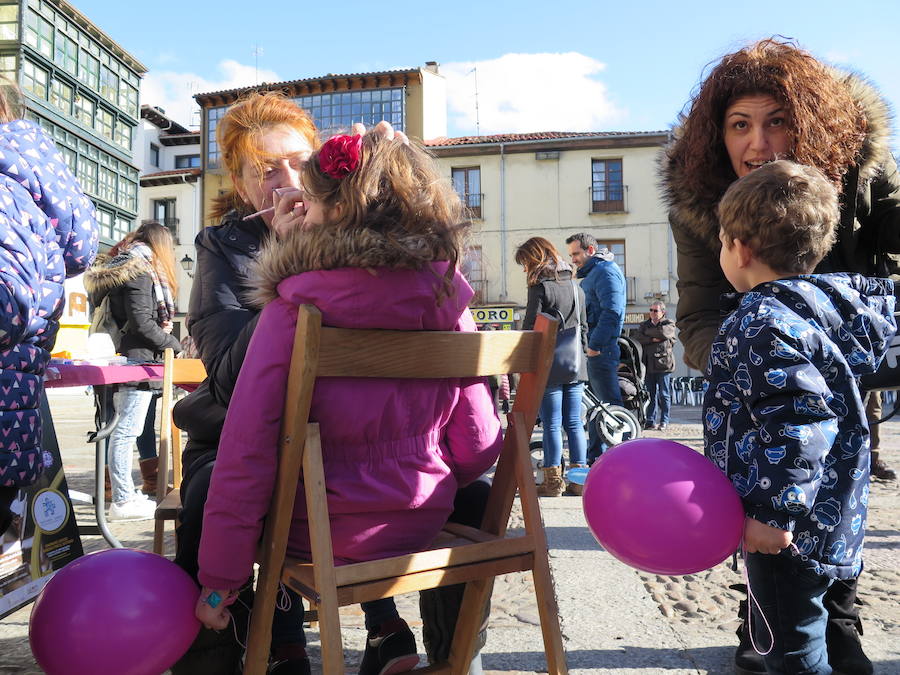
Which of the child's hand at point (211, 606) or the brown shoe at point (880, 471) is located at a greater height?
the child's hand at point (211, 606)

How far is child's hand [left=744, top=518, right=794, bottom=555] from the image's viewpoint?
1473mm

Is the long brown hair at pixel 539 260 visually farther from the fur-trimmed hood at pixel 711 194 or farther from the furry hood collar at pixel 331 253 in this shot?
the furry hood collar at pixel 331 253

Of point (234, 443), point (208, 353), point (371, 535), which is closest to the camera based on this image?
point (234, 443)

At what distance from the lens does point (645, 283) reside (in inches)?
973

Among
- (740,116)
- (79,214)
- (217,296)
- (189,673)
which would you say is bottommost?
(189,673)

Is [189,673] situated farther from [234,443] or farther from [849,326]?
[849,326]

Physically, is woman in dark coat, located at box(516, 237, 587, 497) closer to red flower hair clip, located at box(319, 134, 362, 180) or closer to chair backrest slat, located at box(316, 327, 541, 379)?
chair backrest slat, located at box(316, 327, 541, 379)

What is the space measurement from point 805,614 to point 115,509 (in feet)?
12.4

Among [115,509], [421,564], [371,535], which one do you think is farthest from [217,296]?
[115,509]

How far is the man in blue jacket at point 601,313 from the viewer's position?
18.7 feet

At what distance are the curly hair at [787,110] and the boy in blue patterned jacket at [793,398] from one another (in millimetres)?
182

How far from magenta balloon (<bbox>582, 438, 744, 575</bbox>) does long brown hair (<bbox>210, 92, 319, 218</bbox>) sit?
4.98 ft

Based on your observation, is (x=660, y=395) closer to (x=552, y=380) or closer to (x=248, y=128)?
(x=552, y=380)

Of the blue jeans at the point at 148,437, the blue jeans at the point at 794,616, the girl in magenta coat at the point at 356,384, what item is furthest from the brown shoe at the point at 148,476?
the blue jeans at the point at 794,616
